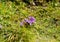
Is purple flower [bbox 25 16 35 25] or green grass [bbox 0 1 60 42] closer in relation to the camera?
green grass [bbox 0 1 60 42]

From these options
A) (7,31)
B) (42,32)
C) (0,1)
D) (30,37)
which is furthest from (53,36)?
(0,1)

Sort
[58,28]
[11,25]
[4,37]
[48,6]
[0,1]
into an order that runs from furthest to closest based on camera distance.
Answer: [48,6]
[0,1]
[58,28]
[11,25]
[4,37]

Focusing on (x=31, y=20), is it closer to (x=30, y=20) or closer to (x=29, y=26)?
(x=30, y=20)

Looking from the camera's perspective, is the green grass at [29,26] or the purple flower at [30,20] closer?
the green grass at [29,26]

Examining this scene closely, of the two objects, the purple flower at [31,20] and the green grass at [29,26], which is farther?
the purple flower at [31,20]

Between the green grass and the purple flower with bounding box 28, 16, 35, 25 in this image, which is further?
the purple flower with bounding box 28, 16, 35, 25

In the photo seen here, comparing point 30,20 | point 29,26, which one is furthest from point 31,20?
point 29,26

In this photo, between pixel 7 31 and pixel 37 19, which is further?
pixel 37 19

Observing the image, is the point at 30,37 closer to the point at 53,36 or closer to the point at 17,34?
the point at 17,34
